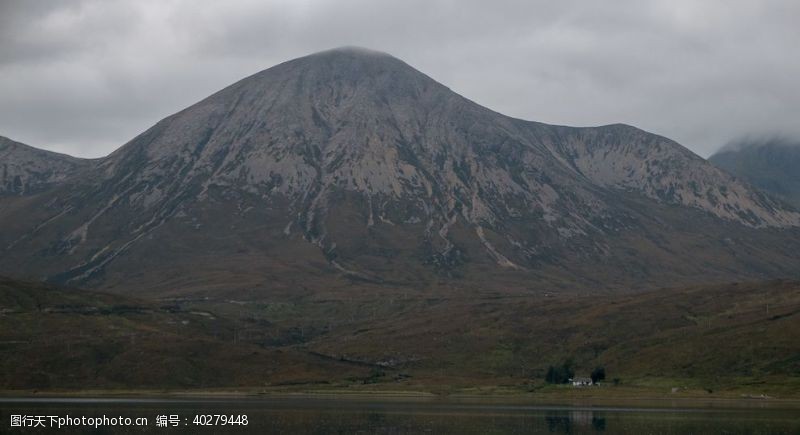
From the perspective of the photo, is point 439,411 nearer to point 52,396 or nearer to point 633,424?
point 633,424

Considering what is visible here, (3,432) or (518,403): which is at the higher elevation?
(3,432)

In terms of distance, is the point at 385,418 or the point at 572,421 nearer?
the point at 385,418

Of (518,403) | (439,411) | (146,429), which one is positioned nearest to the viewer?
(146,429)

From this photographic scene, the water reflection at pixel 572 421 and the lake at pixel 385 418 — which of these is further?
the water reflection at pixel 572 421

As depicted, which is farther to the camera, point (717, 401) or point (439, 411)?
point (717, 401)

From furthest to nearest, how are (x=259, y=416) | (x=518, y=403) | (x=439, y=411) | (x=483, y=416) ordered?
(x=518, y=403) → (x=439, y=411) → (x=483, y=416) → (x=259, y=416)

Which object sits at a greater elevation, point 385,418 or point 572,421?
point 385,418

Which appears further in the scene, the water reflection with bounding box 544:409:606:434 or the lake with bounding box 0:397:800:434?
the water reflection with bounding box 544:409:606:434

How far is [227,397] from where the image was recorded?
19850cm

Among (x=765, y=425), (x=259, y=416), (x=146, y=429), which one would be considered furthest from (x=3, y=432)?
(x=765, y=425)

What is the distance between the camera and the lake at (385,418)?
112938mm

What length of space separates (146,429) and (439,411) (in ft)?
186

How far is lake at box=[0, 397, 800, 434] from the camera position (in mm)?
112938

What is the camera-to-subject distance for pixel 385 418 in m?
133
